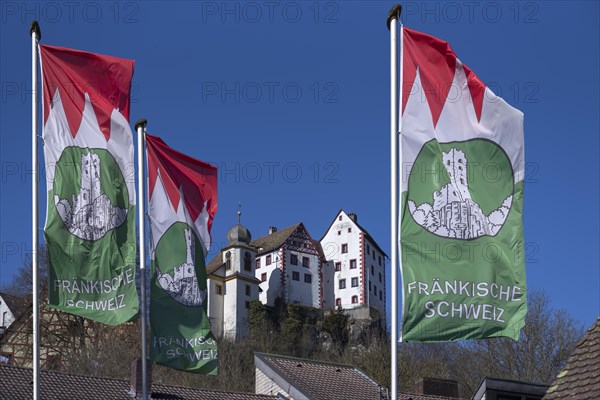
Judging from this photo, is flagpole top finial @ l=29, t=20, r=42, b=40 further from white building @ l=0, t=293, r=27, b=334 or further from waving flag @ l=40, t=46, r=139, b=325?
white building @ l=0, t=293, r=27, b=334

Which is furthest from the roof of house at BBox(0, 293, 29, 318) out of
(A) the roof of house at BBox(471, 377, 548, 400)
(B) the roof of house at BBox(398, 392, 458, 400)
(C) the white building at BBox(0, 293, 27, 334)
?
(A) the roof of house at BBox(471, 377, 548, 400)

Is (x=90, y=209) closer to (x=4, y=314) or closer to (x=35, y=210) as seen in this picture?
(x=35, y=210)

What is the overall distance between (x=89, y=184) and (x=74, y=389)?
1442 cm

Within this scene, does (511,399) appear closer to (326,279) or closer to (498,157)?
(498,157)

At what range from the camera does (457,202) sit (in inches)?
628

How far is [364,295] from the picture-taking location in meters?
133

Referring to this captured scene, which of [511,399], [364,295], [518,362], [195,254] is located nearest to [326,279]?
[364,295]

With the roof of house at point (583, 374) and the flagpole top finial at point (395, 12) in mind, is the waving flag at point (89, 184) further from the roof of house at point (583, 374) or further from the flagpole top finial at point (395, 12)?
the roof of house at point (583, 374)

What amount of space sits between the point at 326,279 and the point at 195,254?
4584 inches

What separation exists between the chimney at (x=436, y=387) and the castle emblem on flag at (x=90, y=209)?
20693 mm

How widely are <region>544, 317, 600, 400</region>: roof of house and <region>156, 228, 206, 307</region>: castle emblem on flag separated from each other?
813 centimetres

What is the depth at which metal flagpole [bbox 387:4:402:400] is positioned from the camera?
1542 centimetres

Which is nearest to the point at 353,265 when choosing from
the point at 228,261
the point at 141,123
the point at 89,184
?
the point at 228,261

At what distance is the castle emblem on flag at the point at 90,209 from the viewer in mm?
17969
